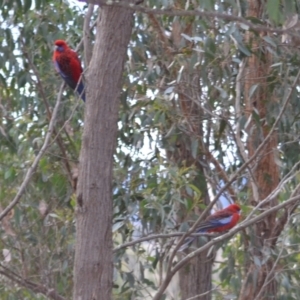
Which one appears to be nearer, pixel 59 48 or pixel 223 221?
pixel 223 221

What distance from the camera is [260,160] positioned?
4766 mm

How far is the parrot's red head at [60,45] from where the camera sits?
477 centimetres

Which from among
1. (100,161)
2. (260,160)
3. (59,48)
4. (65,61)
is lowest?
(100,161)

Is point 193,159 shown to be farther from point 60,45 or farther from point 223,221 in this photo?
point 60,45

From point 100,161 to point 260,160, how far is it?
1.94 meters

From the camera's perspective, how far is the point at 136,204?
430 cm

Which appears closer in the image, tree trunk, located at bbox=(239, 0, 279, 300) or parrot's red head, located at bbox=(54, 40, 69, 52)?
tree trunk, located at bbox=(239, 0, 279, 300)

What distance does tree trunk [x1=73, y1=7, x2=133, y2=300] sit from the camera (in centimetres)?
299

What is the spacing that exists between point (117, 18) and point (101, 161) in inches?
21.6

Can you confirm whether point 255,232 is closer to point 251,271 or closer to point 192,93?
point 251,271

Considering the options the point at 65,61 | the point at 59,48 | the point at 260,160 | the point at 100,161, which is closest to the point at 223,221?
the point at 260,160

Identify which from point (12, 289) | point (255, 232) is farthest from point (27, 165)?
point (255, 232)

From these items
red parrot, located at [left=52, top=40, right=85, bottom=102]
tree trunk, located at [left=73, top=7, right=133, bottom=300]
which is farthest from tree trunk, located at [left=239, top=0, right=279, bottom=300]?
tree trunk, located at [left=73, top=7, right=133, bottom=300]

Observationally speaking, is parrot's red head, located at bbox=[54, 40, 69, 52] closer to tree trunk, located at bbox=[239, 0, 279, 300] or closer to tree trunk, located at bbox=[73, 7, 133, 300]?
tree trunk, located at bbox=[239, 0, 279, 300]
